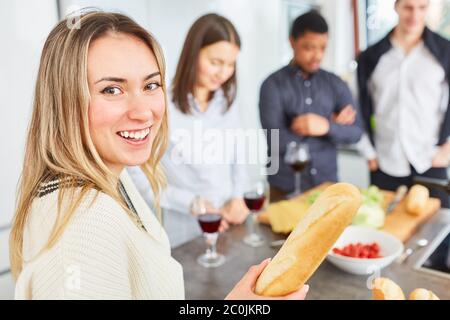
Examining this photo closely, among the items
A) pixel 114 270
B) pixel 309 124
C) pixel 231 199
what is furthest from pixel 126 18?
pixel 309 124

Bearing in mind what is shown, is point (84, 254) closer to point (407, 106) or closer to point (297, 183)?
point (297, 183)

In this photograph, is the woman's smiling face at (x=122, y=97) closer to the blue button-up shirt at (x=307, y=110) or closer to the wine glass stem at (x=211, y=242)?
the wine glass stem at (x=211, y=242)

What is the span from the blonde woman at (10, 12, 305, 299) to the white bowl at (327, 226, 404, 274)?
24 centimetres

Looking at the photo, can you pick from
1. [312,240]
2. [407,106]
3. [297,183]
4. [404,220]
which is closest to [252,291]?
[312,240]

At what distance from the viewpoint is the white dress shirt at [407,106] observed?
99 centimetres

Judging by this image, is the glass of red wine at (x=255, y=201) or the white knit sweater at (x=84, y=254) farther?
the glass of red wine at (x=255, y=201)

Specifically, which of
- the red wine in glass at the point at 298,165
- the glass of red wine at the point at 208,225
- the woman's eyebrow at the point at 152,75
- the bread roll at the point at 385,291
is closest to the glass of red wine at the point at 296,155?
the red wine in glass at the point at 298,165

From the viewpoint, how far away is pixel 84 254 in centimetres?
26

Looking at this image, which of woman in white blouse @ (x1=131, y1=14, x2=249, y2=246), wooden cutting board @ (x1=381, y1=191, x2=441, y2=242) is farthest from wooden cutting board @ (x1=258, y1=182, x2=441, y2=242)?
woman in white blouse @ (x1=131, y1=14, x2=249, y2=246)

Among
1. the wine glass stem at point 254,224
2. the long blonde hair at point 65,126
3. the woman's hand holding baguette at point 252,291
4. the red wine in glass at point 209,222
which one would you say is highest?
the long blonde hair at point 65,126

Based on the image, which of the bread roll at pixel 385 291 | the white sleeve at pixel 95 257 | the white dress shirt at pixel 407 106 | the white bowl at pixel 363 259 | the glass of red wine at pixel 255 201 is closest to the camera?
the white sleeve at pixel 95 257

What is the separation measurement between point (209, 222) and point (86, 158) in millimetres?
298

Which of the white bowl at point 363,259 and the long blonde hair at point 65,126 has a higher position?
the long blonde hair at point 65,126
